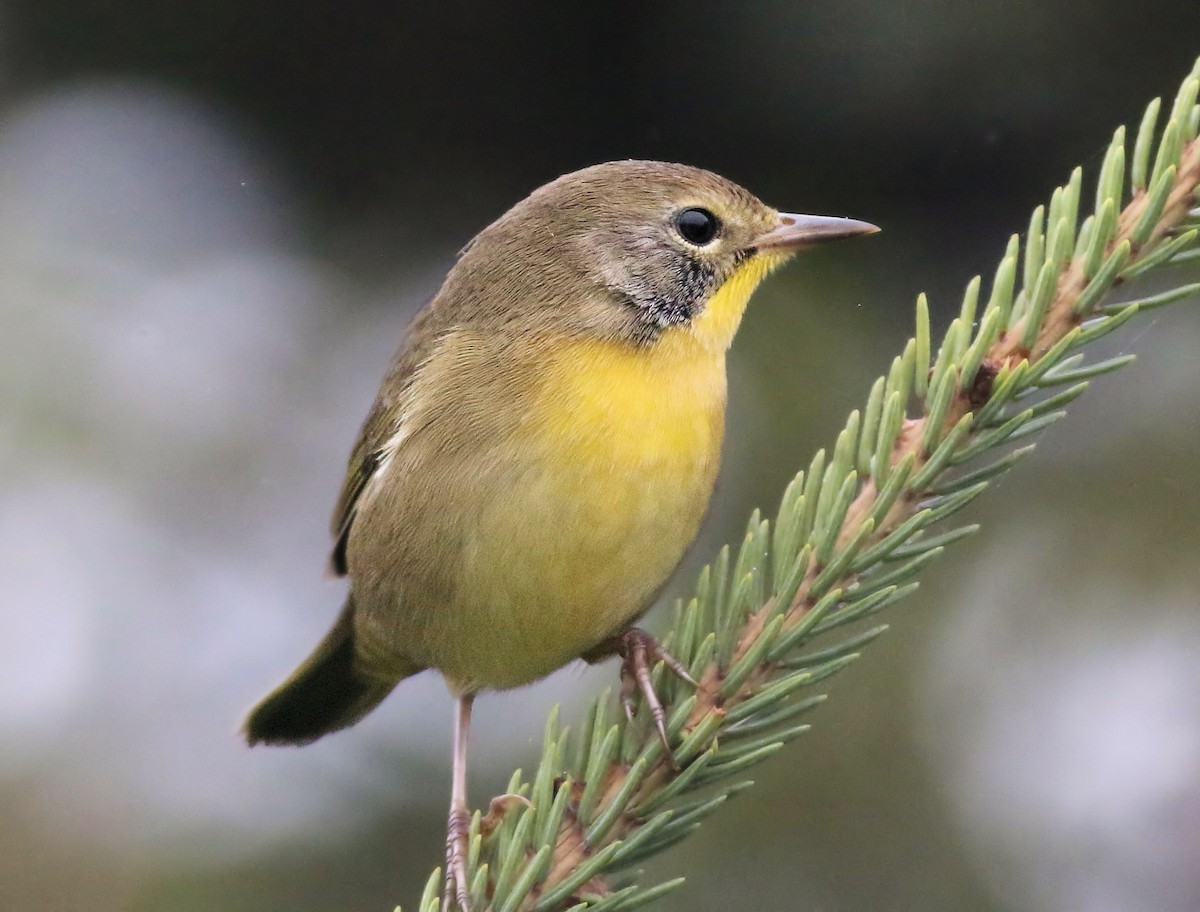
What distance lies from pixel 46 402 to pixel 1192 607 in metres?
2.70

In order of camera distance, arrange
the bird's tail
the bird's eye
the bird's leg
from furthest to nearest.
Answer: the bird's tail, the bird's eye, the bird's leg

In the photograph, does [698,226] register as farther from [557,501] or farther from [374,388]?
[374,388]

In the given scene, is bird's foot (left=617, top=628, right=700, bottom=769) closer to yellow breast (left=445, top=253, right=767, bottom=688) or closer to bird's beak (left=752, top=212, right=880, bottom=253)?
yellow breast (left=445, top=253, right=767, bottom=688)

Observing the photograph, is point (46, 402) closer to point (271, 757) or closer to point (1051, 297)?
point (271, 757)

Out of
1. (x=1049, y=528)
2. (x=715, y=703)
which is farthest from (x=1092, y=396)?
(x=715, y=703)

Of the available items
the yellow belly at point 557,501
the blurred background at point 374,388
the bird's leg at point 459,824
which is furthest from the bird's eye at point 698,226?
the bird's leg at point 459,824

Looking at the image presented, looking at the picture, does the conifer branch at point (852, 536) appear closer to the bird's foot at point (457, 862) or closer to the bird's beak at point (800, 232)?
the bird's foot at point (457, 862)

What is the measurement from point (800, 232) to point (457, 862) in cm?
138

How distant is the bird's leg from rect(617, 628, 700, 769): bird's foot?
1.18 ft

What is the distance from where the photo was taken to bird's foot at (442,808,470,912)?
72.2 inches

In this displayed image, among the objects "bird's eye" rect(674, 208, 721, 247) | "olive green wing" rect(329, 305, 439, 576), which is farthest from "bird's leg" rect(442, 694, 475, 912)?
"bird's eye" rect(674, 208, 721, 247)

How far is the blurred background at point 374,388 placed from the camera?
2455mm

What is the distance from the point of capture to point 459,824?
238 cm

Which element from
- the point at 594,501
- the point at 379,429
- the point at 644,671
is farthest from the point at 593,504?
the point at 379,429
